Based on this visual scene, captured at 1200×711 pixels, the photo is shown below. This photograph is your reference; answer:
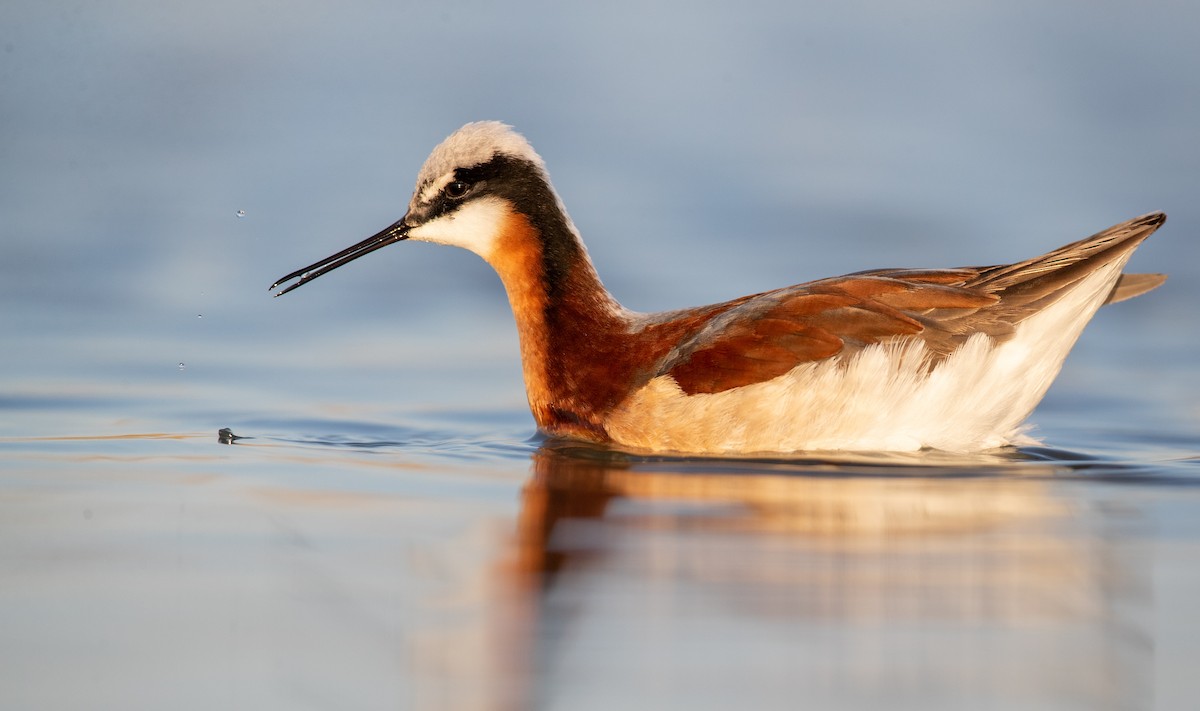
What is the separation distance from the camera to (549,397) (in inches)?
331

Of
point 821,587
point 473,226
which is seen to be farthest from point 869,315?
point 821,587

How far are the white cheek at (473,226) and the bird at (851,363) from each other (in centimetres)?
78

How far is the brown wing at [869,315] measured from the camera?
304 inches

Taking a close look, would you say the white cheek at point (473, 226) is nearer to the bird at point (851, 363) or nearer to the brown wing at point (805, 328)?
the bird at point (851, 363)

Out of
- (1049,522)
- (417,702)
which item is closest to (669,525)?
(1049,522)

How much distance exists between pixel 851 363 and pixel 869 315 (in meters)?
0.28

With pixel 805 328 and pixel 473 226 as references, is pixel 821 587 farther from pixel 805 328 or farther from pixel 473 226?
pixel 473 226

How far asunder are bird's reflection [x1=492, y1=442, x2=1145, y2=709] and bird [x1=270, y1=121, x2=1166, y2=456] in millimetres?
640

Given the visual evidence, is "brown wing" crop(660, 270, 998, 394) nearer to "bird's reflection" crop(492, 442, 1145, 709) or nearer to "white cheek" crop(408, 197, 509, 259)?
"bird's reflection" crop(492, 442, 1145, 709)

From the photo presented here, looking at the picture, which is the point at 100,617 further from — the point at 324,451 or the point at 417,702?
the point at 324,451

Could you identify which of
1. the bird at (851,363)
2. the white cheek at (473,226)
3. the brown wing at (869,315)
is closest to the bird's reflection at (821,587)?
the bird at (851,363)

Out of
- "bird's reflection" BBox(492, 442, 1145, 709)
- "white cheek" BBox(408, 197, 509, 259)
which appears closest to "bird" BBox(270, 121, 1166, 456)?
"bird's reflection" BBox(492, 442, 1145, 709)

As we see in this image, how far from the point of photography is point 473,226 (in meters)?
8.66

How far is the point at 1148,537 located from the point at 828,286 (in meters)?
2.43
